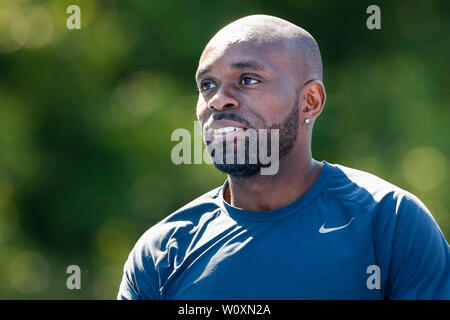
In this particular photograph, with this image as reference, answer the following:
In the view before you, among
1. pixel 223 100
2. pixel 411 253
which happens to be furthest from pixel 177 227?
pixel 411 253

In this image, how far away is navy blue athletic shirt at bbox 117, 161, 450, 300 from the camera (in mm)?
2586

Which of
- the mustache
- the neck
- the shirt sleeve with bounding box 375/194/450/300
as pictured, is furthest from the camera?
the neck

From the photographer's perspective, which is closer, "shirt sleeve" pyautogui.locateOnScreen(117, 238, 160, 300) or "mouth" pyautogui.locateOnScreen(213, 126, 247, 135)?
"mouth" pyautogui.locateOnScreen(213, 126, 247, 135)

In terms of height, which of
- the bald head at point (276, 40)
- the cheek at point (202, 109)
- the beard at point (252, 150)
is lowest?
the beard at point (252, 150)

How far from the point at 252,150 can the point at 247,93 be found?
201 millimetres

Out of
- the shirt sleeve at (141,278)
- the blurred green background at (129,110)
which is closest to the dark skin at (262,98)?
the shirt sleeve at (141,278)

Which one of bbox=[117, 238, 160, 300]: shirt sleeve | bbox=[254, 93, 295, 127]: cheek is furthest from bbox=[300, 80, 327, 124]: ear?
bbox=[117, 238, 160, 300]: shirt sleeve

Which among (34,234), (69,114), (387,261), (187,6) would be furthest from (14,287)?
(387,261)

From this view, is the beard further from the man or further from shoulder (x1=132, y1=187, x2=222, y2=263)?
shoulder (x1=132, y1=187, x2=222, y2=263)

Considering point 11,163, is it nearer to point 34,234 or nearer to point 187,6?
point 34,234

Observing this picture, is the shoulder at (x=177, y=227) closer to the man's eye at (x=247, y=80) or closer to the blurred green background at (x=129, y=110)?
the man's eye at (x=247, y=80)

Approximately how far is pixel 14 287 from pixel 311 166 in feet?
20.5

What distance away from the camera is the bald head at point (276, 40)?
2.88 metres

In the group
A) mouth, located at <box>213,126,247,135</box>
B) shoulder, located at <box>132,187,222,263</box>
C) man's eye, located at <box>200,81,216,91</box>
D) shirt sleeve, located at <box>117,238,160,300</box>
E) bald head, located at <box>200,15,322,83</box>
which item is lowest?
shirt sleeve, located at <box>117,238,160,300</box>
